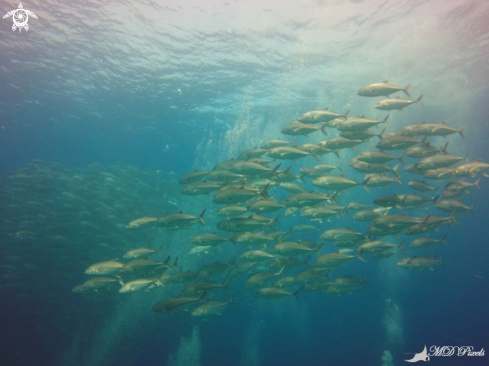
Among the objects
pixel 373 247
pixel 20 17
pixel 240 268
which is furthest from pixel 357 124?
pixel 20 17

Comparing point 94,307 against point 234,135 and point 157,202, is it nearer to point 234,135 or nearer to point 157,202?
point 157,202

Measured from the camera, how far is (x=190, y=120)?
108ft

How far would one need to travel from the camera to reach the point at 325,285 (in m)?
9.73

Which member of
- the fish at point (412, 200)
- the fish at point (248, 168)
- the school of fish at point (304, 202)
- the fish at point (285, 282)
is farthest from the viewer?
the fish at point (285, 282)

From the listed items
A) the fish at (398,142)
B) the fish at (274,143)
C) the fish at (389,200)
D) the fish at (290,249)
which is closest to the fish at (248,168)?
the fish at (274,143)

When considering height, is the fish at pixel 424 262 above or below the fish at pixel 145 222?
below

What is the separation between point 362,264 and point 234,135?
26131 mm

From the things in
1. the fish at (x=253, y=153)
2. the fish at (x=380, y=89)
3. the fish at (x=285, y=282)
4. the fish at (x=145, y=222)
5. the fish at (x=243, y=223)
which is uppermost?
the fish at (x=380, y=89)

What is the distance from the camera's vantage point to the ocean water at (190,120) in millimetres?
14930

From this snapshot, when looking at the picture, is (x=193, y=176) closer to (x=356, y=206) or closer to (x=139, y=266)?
(x=139, y=266)

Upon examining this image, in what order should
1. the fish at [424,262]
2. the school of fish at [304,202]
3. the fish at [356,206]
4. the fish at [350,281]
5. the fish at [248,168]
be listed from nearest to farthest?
the school of fish at [304,202] < the fish at [248,168] < the fish at [350,281] < the fish at [424,262] < the fish at [356,206]

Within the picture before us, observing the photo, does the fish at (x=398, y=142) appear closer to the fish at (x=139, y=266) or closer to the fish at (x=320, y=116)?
the fish at (x=320, y=116)

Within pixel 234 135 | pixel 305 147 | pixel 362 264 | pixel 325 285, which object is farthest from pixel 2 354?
pixel 362 264

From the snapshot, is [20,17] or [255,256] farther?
[20,17]
